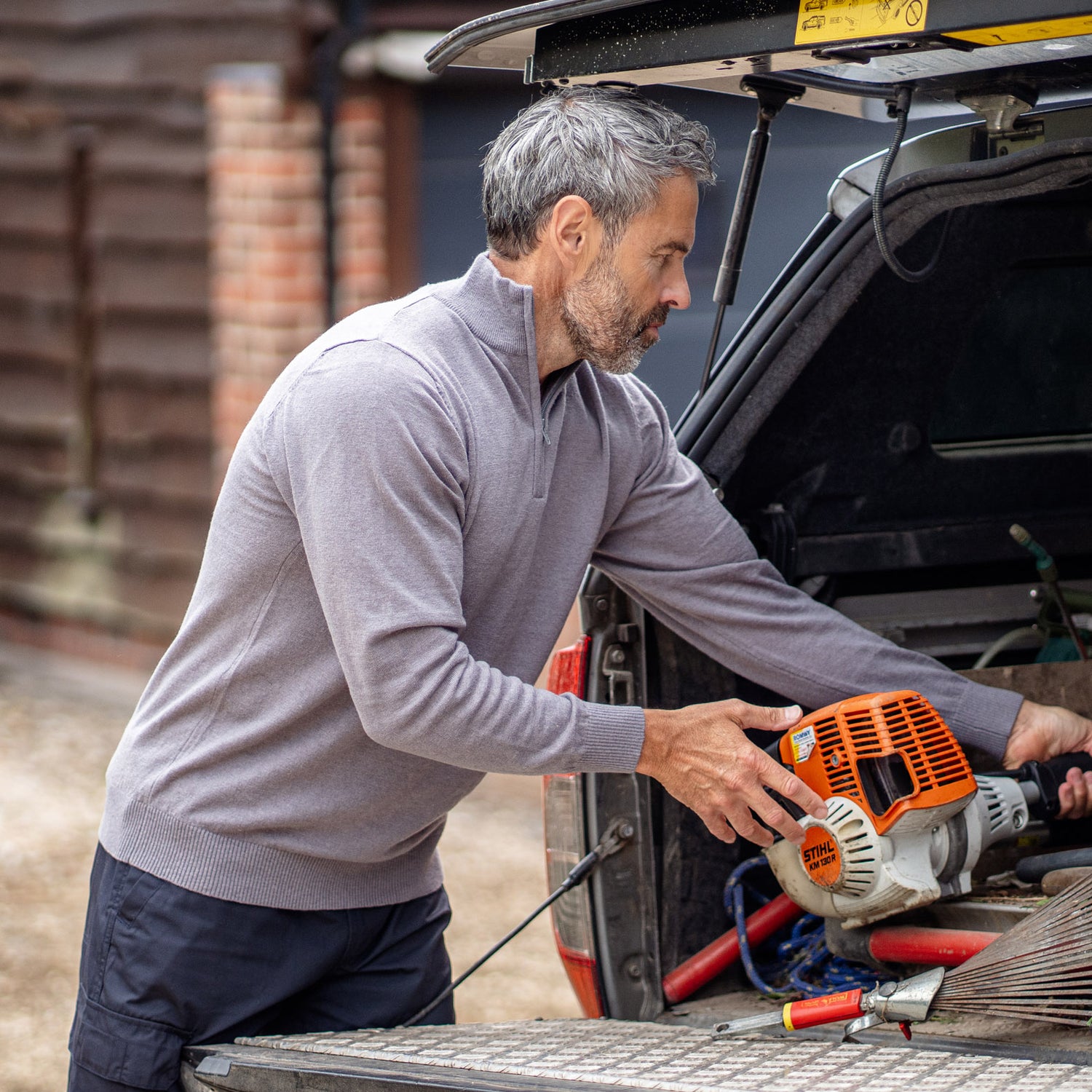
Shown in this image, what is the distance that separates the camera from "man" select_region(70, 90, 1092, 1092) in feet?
6.44

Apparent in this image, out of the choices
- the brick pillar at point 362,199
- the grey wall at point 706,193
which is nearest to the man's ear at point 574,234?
the grey wall at point 706,193

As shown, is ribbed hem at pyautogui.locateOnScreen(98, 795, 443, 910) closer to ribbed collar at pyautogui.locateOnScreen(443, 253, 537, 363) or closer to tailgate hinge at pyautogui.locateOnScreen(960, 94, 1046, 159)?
ribbed collar at pyautogui.locateOnScreen(443, 253, 537, 363)

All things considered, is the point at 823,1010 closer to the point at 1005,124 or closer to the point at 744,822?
the point at 744,822

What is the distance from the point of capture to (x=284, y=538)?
2.10 meters

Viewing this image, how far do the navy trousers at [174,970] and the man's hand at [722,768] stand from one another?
22.1 inches

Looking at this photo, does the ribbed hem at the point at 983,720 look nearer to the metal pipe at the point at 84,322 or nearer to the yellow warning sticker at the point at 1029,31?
the yellow warning sticker at the point at 1029,31

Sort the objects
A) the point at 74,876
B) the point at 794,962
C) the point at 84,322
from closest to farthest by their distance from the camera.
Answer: the point at 794,962 → the point at 74,876 → the point at 84,322

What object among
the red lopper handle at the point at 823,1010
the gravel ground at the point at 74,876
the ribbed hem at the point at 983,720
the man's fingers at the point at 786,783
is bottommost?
the gravel ground at the point at 74,876

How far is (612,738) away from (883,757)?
41cm

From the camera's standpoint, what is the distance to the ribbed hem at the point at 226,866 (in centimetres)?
221

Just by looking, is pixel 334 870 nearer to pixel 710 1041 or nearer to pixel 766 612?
pixel 710 1041

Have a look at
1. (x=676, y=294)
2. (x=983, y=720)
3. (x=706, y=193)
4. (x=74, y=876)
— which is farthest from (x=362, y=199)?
(x=983, y=720)

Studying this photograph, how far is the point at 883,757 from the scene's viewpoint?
2.19m

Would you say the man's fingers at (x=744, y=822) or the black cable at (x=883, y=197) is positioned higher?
the black cable at (x=883, y=197)
